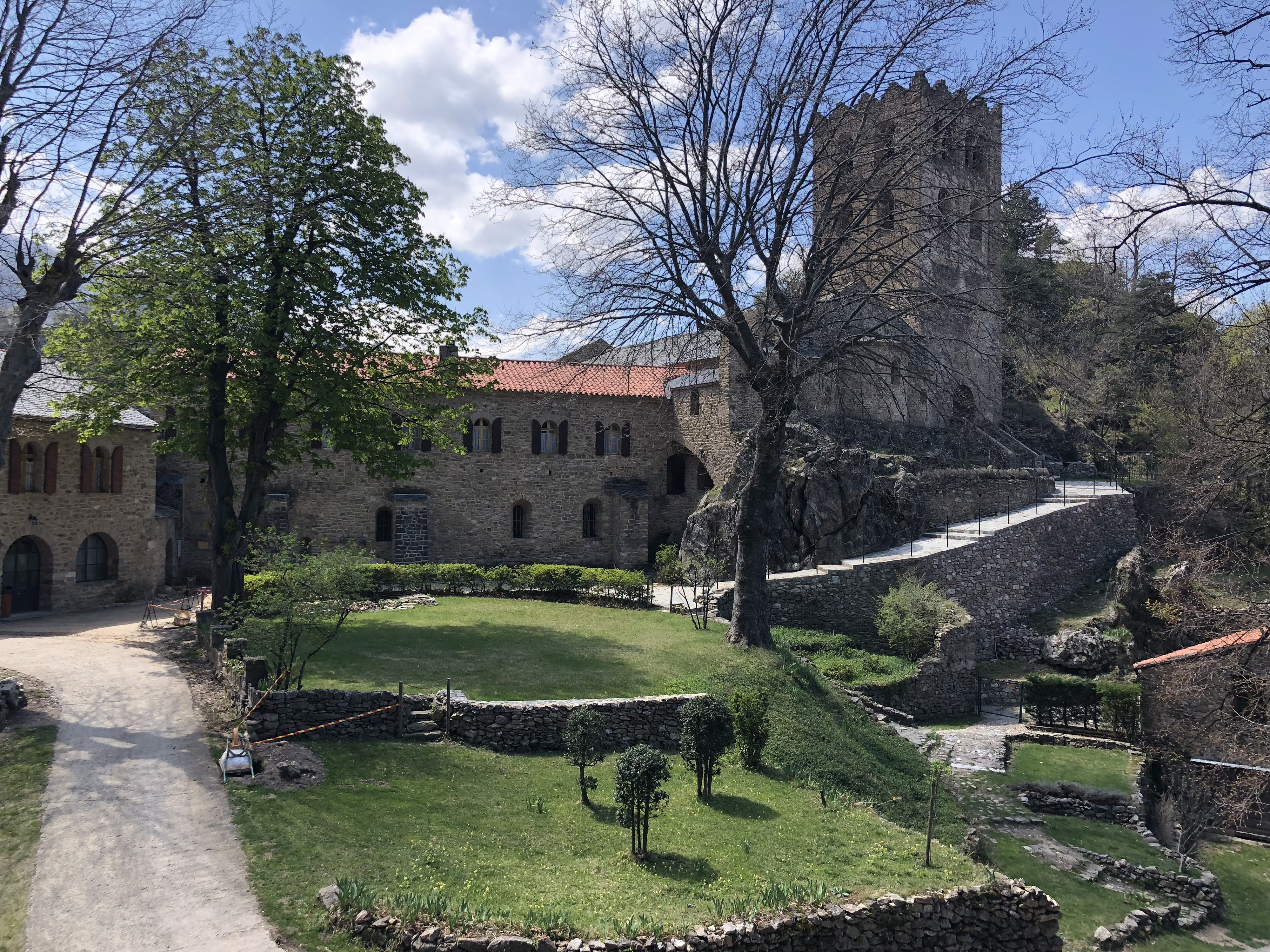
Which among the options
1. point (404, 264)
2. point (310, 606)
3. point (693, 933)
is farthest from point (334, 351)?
point (693, 933)

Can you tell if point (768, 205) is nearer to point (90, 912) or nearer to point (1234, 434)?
point (1234, 434)

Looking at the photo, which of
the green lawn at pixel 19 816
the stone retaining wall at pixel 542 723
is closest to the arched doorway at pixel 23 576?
the green lawn at pixel 19 816

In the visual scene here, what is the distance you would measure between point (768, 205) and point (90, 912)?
15637 millimetres

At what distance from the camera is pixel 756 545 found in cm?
1784

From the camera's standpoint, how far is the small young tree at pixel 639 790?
31.1 feet

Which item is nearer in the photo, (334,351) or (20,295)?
(20,295)

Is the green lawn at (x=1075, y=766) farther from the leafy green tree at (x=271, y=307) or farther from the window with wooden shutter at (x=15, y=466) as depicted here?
the window with wooden shutter at (x=15, y=466)

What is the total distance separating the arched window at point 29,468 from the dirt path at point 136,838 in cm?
1003

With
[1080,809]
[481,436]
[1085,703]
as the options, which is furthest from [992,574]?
[481,436]

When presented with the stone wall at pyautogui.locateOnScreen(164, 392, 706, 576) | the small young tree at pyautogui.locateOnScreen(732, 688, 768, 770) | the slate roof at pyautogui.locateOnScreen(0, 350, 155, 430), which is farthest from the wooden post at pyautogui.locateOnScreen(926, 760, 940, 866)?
the stone wall at pyautogui.locateOnScreen(164, 392, 706, 576)

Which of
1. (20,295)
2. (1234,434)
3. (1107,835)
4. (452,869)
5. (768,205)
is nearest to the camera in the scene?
(452,869)

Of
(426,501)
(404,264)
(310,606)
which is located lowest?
(310,606)

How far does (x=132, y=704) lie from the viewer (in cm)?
1309

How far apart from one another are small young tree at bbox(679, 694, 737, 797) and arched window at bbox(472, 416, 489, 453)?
66.6 ft
